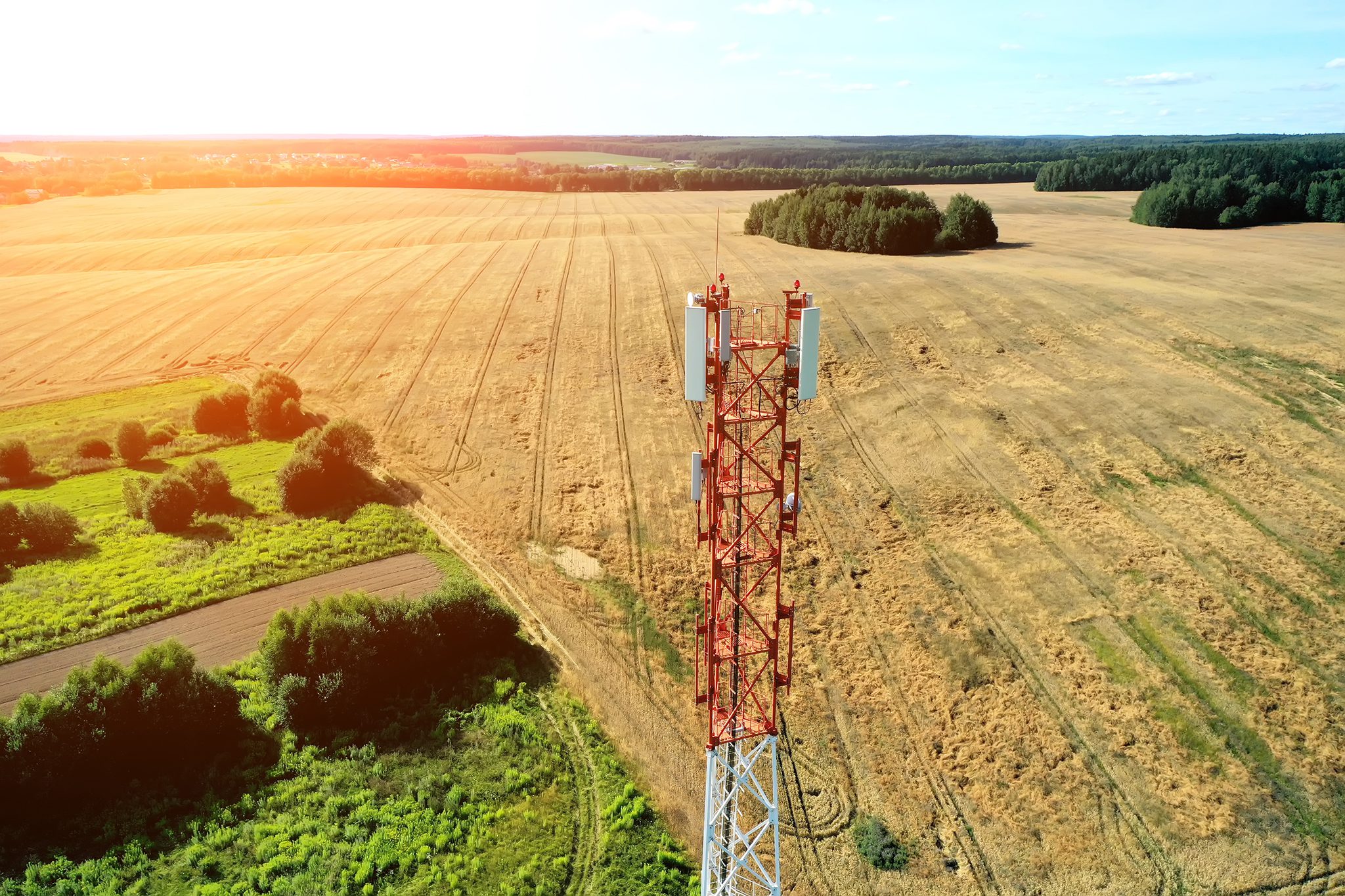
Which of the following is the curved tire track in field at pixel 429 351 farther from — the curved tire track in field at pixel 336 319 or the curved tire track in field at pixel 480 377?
the curved tire track in field at pixel 336 319

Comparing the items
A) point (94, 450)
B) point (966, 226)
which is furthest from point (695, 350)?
point (966, 226)

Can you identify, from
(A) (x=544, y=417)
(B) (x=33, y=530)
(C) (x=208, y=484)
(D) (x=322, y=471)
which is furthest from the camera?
(A) (x=544, y=417)

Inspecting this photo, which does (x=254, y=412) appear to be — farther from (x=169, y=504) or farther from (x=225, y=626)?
(x=225, y=626)

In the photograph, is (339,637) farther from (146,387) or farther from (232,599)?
(146,387)

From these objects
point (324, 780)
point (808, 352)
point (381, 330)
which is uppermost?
point (808, 352)

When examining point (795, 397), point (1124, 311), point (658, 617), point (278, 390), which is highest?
point (795, 397)

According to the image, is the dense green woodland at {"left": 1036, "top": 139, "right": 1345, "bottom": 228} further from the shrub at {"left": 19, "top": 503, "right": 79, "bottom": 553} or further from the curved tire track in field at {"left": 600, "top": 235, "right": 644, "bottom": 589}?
the shrub at {"left": 19, "top": 503, "right": 79, "bottom": 553}

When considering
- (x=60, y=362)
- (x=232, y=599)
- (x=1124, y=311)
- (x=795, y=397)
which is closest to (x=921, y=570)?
(x=795, y=397)
